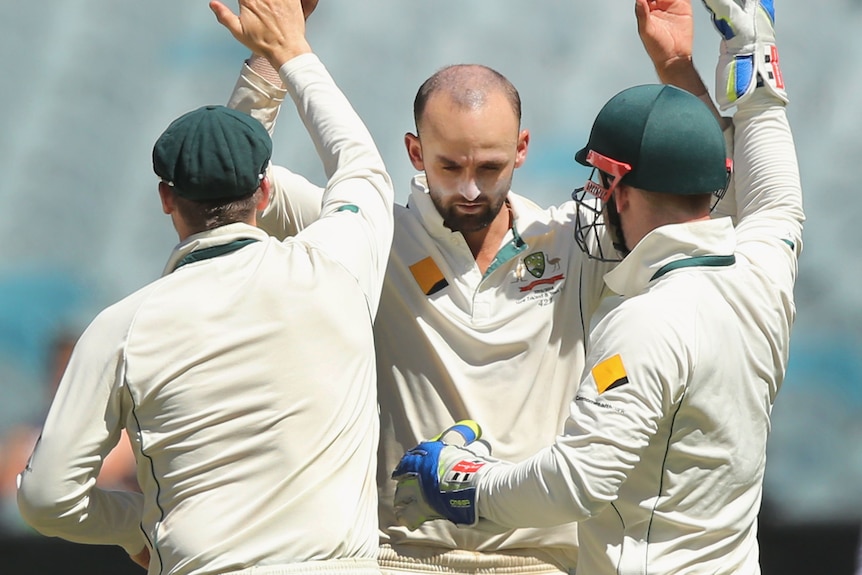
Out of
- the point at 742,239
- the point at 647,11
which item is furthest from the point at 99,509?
the point at 647,11

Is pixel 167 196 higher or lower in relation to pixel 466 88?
lower

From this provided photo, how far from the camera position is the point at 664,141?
82.9 inches

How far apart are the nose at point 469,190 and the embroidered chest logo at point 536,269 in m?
0.17

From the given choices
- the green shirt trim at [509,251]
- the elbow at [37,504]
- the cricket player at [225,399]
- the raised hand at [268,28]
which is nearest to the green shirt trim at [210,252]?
the cricket player at [225,399]

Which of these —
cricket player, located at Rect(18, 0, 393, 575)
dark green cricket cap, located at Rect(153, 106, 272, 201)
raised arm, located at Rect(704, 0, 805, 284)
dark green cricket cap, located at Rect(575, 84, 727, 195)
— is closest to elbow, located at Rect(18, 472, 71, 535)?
cricket player, located at Rect(18, 0, 393, 575)

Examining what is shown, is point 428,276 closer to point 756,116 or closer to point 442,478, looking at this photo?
point 442,478

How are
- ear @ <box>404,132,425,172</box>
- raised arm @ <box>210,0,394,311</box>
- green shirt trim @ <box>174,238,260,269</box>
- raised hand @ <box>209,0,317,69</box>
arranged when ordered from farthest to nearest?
ear @ <box>404,132,425,172</box>, raised hand @ <box>209,0,317,69</box>, raised arm @ <box>210,0,394,311</box>, green shirt trim @ <box>174,238,260,269</box>

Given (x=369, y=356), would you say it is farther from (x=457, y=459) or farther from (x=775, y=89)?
(x=775, y=89)

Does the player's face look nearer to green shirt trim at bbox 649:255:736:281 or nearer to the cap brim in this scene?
the cap brim

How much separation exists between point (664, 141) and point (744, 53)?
20.5 inches

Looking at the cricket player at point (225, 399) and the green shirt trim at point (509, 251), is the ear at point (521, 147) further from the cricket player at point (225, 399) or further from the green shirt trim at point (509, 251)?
the cricket player at point (225, 399)

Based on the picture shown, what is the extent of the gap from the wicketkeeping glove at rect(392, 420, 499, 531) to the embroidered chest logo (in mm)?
344

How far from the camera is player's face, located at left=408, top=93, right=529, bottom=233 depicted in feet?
8.02

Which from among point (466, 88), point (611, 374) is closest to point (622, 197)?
point (611, 374)
